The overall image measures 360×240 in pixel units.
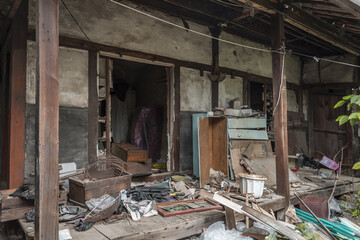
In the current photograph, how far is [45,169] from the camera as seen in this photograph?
231 cm

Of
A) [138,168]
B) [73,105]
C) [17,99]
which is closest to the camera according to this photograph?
[17,99]

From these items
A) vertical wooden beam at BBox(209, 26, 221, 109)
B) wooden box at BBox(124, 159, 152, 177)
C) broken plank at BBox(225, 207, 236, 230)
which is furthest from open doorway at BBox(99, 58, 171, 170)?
broken plank at BBox(225, 207, 236, 230)

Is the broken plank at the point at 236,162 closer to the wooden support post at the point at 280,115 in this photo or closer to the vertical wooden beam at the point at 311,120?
the wooden support post at the point at 280,115

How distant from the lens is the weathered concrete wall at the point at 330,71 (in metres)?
8.51

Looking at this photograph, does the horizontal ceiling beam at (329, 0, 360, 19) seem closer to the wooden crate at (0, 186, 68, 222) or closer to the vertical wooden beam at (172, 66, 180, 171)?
the vertical wooden beam at (172, 66, 180, 171)

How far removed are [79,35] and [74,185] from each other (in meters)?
2.66

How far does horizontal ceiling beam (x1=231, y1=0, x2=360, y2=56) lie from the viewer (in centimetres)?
447

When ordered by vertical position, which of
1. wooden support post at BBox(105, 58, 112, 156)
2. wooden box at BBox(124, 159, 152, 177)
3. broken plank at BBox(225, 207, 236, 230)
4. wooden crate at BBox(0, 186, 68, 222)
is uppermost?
wooden support post at BBox(105, 58, 112, 156)

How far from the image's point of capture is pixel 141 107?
8.01 meters

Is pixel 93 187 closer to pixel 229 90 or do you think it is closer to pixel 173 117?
pixel 173 117

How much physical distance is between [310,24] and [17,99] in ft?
17.8

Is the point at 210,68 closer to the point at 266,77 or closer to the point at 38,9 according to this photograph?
the point at 266,77

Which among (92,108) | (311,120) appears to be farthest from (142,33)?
(311,120)

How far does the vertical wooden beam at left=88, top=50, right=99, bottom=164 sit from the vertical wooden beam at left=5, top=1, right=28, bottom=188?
1074mm
